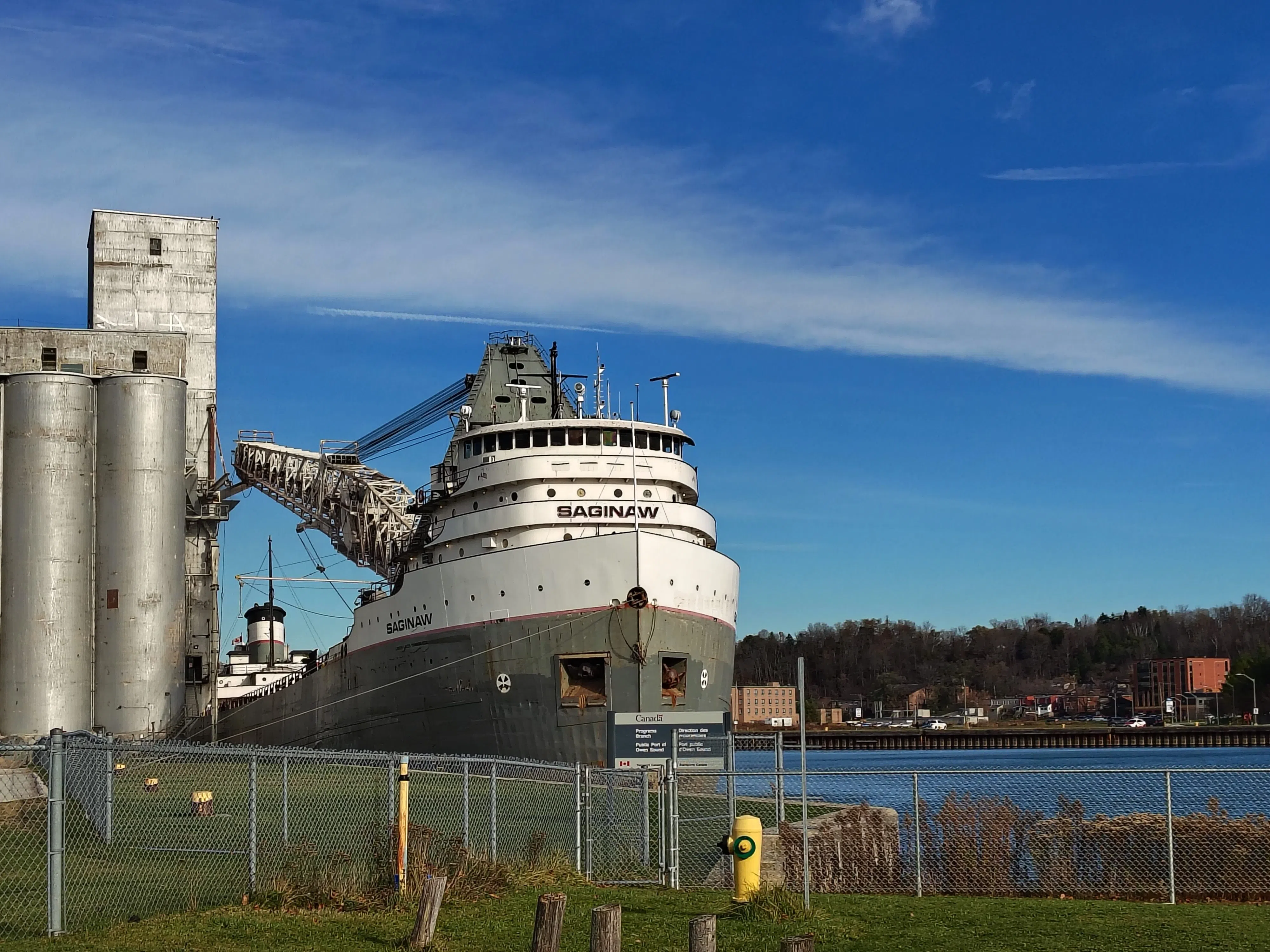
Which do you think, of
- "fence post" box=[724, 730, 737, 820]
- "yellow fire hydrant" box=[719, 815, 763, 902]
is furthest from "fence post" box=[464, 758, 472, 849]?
"fence post" box=[724, 730, 737, 820]

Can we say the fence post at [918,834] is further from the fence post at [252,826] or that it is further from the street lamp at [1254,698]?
the street lamp at [1254,698]

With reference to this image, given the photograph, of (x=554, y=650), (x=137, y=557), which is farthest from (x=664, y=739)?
(x=137, y=557)

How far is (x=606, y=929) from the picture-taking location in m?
9.15

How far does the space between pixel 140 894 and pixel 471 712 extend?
2257 cm

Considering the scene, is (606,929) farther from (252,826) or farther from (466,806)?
(466,806)

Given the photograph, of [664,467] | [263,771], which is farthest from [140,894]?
[664,467]

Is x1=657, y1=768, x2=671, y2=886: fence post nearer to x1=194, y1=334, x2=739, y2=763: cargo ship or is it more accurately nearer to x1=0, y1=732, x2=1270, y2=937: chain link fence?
x1=0, y1=732, x2=1270, y2=937: chain link fence

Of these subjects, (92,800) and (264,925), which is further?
(92,800)

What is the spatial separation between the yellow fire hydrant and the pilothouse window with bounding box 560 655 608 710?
63.6 ft

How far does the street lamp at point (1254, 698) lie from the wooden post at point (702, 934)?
148173 millimetres

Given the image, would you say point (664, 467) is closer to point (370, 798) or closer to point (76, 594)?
point (370, 798)

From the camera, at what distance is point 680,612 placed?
35.3 metres

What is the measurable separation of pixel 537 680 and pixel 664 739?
14.2 metres

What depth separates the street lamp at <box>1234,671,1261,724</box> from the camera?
14575cm
